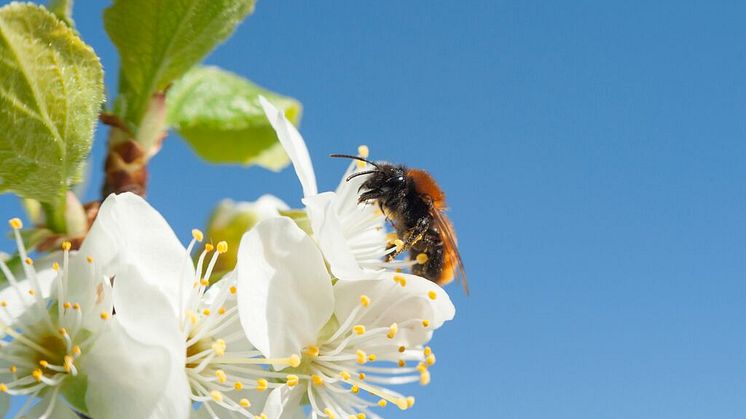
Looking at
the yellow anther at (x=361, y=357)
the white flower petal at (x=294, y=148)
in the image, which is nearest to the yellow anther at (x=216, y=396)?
the yellow anther at (x=361, y=357)

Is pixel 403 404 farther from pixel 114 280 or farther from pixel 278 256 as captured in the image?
pixel 114 280

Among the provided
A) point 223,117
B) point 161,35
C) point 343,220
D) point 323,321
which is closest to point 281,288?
point 323,321

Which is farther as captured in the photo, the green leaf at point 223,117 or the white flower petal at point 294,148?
the green leaf at point 223,117

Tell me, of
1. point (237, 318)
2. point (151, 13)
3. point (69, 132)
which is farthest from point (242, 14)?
point (237, 318)

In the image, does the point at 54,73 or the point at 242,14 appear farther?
the point at 242,14

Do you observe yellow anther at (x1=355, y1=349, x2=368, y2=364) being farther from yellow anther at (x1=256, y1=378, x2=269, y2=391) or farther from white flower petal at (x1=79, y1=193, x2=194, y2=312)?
white flower petal at (x1=79, y1=193, x2=194, y2=312)

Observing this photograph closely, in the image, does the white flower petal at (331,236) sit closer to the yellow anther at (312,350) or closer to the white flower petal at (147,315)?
the yellow anther at (312,350)
